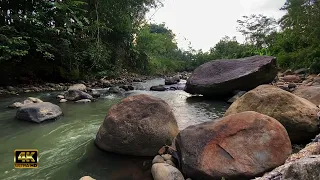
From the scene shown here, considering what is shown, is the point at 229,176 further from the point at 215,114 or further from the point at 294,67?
the point at 294,67

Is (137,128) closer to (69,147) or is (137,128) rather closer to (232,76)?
(69,147)

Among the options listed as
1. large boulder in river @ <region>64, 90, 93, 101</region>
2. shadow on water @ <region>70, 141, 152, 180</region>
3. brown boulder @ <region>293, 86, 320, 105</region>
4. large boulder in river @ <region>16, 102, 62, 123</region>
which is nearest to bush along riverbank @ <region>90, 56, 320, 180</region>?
Result: shadow on water @ <region>70, 141, 152, 180</region>

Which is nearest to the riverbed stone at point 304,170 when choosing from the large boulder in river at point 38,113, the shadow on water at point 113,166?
the shadow on water at point 113,166

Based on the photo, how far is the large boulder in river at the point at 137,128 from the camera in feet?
15.9

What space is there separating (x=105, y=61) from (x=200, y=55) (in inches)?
1148

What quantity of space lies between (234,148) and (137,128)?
6.17 feet

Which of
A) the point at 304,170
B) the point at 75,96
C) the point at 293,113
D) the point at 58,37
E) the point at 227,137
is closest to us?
the point at 304,170

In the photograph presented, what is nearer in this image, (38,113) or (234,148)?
(234,148)

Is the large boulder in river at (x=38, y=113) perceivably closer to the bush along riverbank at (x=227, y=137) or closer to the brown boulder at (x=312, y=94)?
the bush along riverbank at (x=227, y=137)

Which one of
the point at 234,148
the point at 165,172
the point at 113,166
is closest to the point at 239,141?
the point at 234,148

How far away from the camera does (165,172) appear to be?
12.6ft
